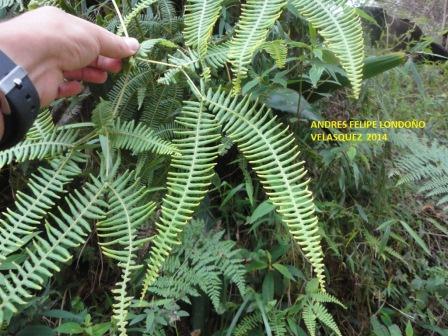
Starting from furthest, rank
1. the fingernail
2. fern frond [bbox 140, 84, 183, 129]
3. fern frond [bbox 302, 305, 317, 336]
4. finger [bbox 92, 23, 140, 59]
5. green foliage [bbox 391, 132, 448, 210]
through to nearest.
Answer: green foliage [bbox 391, 132, 448, 210] → fern frond [bbox 140, 84, 183, 129] → fern frond [bbox 302, 305, 317, 336] → the fingernail → finger [bbox 92, 23, 140, 59]

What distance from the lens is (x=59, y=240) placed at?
81 centimetres

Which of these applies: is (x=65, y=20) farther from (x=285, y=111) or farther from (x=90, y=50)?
(x=285, y=111)

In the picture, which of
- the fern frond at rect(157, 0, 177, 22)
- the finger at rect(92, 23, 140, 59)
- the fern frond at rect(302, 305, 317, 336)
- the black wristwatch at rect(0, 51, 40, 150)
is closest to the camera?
the black wristwatch at rect(0, 51, 40, 150)

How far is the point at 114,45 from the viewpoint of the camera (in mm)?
926

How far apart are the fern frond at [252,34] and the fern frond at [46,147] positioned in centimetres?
42

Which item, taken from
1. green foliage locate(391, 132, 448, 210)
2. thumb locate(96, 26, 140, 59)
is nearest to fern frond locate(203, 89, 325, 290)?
thumb locate(96, 26, 140, 59)

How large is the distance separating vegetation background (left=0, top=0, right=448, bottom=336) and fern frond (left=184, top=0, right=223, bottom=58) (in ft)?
0.41

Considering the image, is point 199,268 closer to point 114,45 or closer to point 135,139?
point 135,139

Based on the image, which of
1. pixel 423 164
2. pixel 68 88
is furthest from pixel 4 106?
pixel 423 164

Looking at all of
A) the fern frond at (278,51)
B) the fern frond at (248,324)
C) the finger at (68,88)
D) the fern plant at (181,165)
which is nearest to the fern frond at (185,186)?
the fern plant at (181,165)

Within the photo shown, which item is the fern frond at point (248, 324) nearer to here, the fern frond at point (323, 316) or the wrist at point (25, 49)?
the fern frond at point (323, 316)

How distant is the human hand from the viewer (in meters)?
0.77

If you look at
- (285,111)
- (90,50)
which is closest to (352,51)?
(90,50)

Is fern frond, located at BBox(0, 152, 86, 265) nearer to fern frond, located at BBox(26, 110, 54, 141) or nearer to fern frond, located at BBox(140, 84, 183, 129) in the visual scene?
fern frond, located at BBox(26, 110, 54, 141)
